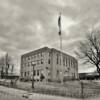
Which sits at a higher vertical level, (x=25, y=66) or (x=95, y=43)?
(x=95, y=43)

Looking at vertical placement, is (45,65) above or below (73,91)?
above

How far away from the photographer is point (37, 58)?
1852 inches

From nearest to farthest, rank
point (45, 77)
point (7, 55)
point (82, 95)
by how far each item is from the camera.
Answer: point (82, 95) < point (45, 77) < point (7, 55)

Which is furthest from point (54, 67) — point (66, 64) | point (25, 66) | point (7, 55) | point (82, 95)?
point (82, 95)

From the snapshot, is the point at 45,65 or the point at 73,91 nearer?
the point at 73,91

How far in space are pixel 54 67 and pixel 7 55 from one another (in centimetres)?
2682

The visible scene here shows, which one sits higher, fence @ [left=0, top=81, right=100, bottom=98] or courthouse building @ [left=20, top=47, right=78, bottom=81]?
courthouse building @ [left=20, top=47, right=78, bottom=81]

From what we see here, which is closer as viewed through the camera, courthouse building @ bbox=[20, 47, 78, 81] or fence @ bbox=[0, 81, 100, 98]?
fence @ bbox=[0, 81, 100, 98]

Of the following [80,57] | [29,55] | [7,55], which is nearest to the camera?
[80,57]

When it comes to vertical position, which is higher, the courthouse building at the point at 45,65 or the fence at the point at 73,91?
the courthouse building at the point at 45,65

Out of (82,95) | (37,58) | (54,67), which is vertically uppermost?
(37,58)

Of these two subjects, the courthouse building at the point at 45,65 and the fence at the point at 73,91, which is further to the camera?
the courthouse building at the point at 45,65

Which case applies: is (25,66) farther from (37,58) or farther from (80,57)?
(80,57)

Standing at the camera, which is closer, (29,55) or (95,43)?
(95,43)
